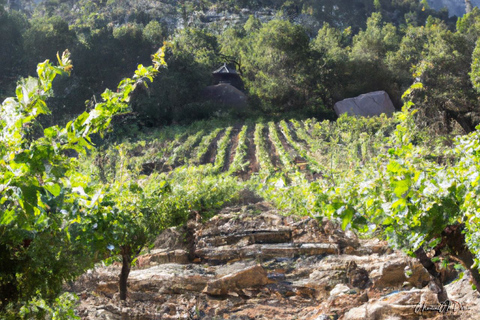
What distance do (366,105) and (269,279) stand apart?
23.9 meters

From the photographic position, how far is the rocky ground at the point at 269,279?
5766 mm

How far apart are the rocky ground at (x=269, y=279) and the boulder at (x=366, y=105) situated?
20.3 m

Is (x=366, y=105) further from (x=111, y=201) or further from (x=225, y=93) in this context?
(x=111, y=201)

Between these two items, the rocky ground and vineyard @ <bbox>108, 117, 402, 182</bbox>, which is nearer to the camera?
the rocky ground

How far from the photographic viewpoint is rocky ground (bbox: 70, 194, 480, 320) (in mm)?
5766

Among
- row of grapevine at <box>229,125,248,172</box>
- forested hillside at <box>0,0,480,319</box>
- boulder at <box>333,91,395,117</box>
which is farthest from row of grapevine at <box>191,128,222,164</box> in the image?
boulder at <box>333,91,395,117</box>

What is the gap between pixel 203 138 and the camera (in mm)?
24188

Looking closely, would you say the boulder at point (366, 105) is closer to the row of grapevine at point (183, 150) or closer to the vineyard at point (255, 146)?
the vineyard at point (255, 146)

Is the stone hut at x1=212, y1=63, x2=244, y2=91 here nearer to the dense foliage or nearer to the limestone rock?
the dense foliage

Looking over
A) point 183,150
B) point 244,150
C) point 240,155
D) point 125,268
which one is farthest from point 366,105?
point 125,268

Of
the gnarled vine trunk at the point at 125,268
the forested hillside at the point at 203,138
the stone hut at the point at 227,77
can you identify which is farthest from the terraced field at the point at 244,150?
the stone hut at the point at 227,77

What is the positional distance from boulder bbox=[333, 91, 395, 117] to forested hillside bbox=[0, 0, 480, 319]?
1.51m

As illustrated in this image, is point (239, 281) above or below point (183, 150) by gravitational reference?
above

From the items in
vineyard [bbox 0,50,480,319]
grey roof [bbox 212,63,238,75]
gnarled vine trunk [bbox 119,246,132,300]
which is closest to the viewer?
vineyard [bbox 0,50,480,319]
